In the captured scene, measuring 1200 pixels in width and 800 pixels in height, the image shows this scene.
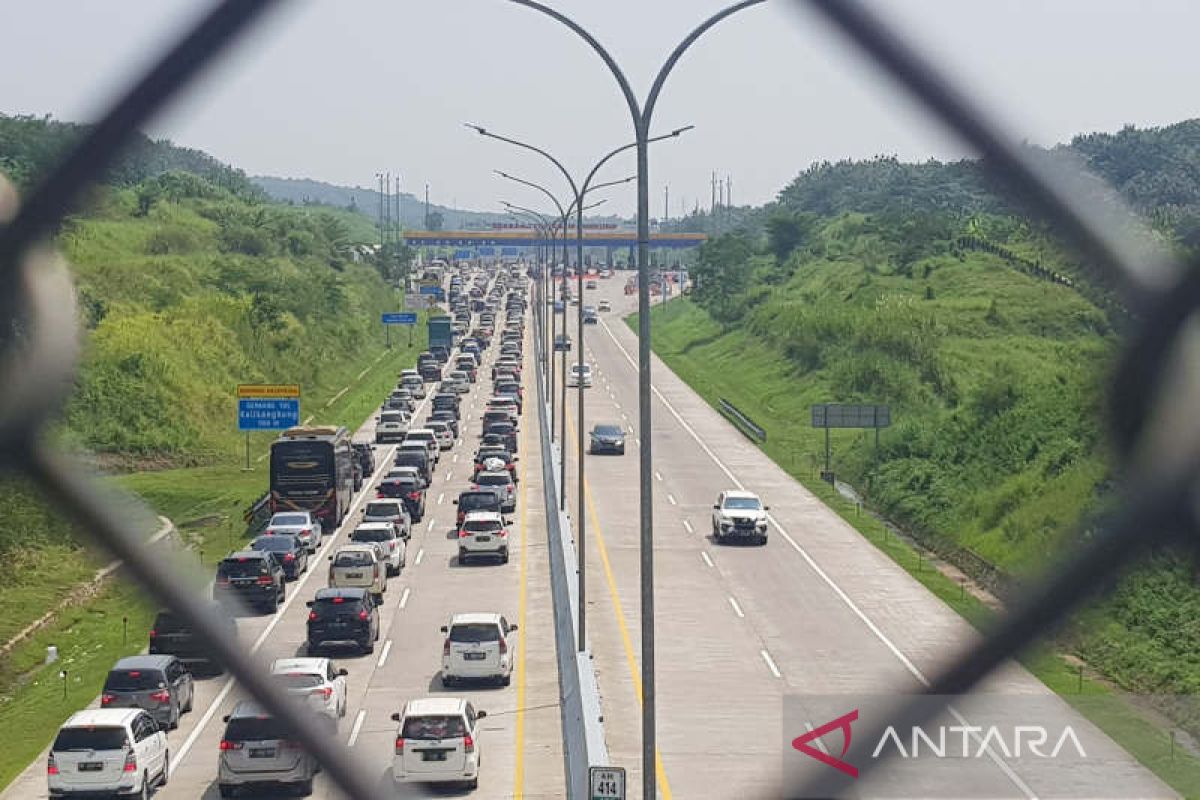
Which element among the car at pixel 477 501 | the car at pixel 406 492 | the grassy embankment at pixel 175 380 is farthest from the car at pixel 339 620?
the car at pixel 406 492

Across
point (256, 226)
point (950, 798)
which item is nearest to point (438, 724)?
point (950, 798)

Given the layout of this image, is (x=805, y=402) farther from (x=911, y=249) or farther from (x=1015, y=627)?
(x=1015, y=627)

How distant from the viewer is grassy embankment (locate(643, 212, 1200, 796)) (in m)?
25.8

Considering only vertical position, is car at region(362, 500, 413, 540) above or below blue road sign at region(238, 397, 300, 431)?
below

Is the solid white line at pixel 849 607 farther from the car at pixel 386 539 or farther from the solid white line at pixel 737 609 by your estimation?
the car at pixel 386 539

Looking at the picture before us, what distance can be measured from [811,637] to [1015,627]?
2650 centimetres

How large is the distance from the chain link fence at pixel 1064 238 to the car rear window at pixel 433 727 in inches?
688

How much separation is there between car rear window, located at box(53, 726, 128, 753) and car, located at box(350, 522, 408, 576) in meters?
15.9

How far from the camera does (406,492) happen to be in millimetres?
44000

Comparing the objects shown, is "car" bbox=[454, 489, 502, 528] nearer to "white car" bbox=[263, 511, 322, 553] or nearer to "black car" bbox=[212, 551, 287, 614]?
"white car" bbox=[263, 511, 322, 553]

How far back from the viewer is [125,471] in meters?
49.4

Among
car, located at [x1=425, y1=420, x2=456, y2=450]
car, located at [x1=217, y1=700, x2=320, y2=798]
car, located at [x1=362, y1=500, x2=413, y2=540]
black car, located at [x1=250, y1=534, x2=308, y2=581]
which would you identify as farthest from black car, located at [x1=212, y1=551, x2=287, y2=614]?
car, located at [x1=425, y1=420, x2=456, y2=450]

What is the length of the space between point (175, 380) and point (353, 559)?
80.5 ft

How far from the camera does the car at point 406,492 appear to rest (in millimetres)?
43812
